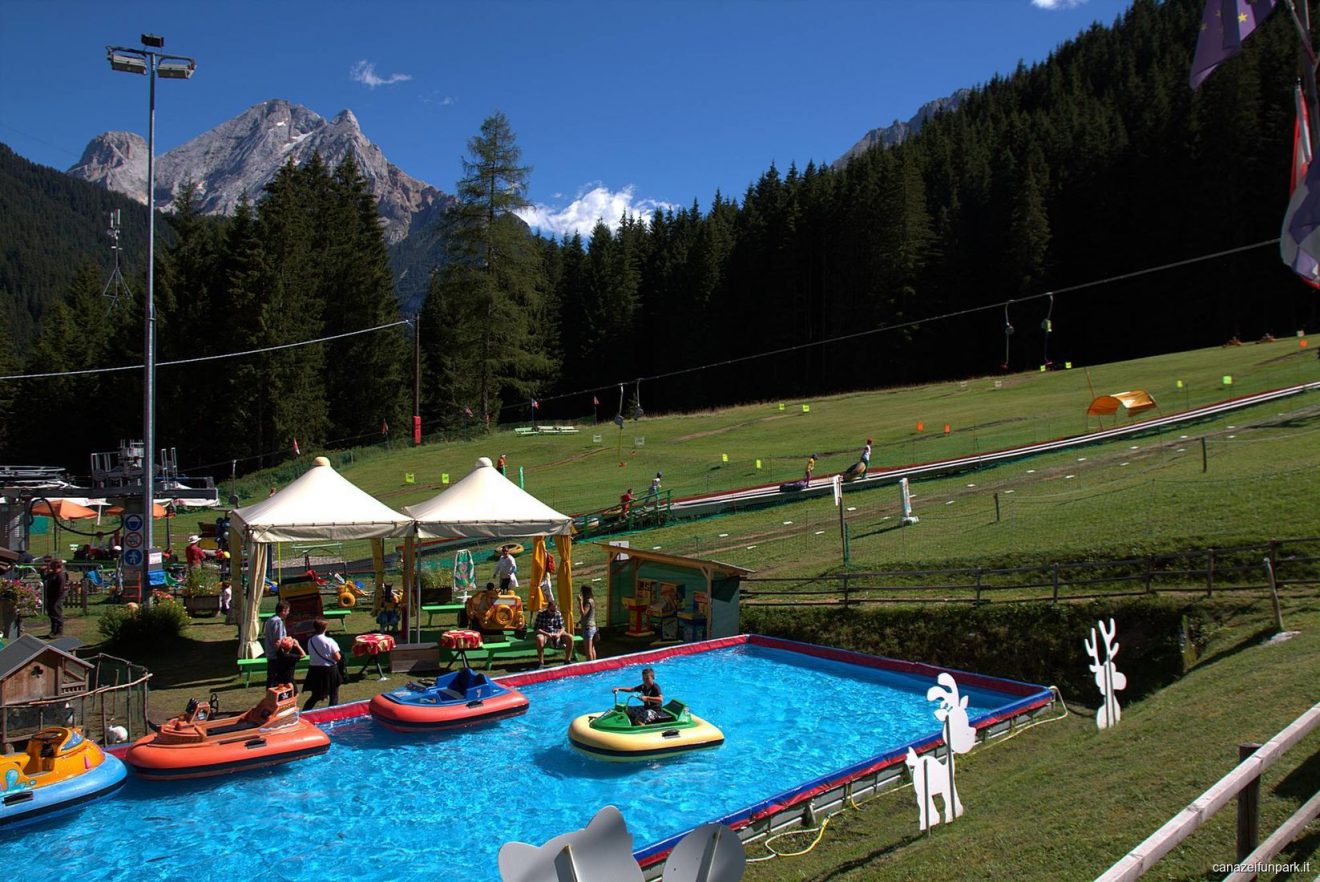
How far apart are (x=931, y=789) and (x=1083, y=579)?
10.6 metres

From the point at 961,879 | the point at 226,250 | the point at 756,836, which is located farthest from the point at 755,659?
the point at 226,250

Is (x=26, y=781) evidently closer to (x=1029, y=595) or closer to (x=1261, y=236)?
(x=1029, y=595)

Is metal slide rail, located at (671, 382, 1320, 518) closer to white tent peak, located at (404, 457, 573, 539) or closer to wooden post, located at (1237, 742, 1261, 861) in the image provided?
white tent peak, located at (404, 457, 573, 539)

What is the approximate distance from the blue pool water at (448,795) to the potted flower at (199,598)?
33.0 feet

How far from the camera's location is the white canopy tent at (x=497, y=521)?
18.4 m

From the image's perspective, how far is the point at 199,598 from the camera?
22.2m

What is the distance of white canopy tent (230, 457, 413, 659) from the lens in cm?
1652

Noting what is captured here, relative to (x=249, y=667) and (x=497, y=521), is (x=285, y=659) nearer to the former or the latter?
(x=249, y=667)

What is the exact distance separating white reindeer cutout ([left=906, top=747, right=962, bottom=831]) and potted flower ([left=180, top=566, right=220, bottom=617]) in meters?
19.0

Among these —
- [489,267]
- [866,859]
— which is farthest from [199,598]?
[489,267]

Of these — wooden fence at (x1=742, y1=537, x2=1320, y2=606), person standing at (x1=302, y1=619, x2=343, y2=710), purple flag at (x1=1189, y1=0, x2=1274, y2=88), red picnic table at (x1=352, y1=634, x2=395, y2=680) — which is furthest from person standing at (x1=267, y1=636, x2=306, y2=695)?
purple flag at (x1=1189, y1=0, x2=1274, y2=88)

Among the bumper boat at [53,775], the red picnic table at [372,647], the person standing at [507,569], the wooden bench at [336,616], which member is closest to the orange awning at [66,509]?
the wooden bench at [336,616]

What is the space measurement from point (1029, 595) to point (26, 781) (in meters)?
16.1

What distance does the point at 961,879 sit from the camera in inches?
272
